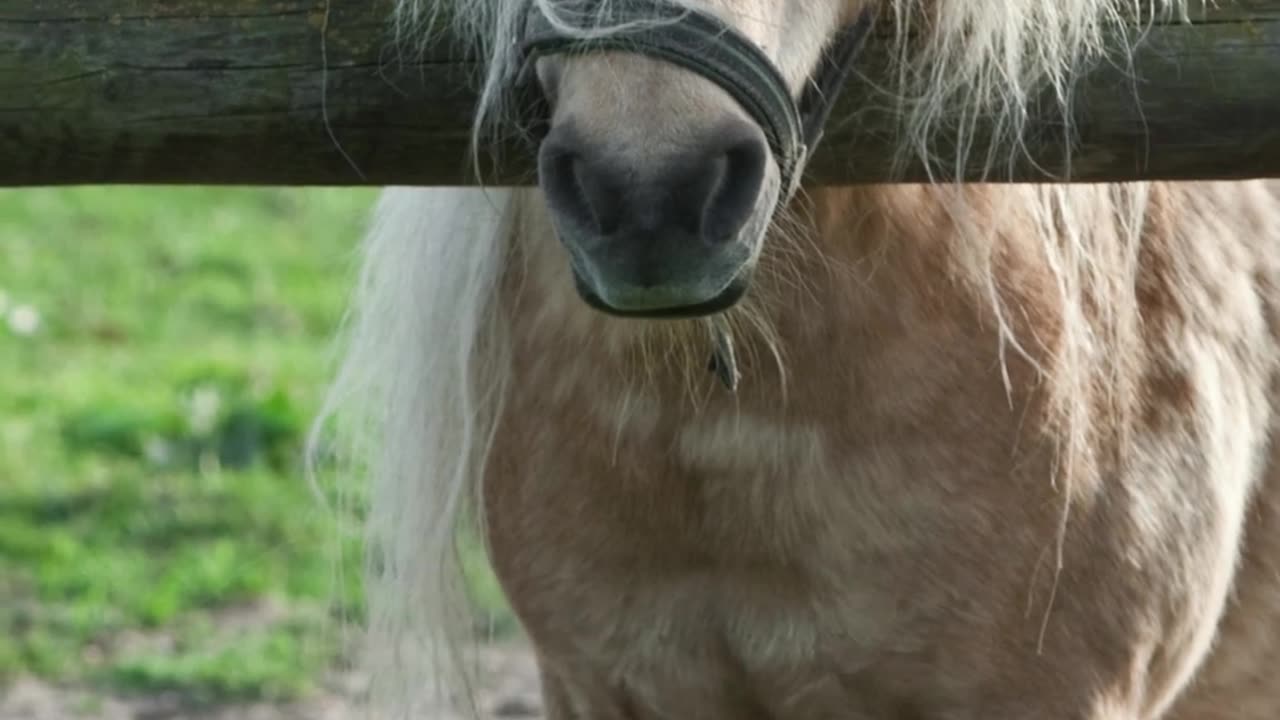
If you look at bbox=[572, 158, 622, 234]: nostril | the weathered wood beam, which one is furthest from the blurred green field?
bbox=[572, 158, 622, 234]: nostril

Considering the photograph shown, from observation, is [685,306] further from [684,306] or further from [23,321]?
[23,321]

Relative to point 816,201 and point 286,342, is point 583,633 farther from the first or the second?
point 286,342

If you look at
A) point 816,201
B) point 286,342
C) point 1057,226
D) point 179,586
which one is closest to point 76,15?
point 816,201

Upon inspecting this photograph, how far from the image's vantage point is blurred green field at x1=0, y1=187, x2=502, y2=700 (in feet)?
16.6

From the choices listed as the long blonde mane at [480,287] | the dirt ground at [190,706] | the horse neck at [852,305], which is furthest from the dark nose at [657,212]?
the dirt ground at [190,706]

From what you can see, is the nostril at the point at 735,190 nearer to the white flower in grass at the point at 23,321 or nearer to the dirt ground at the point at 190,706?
the dirt ground at the point at 190,706

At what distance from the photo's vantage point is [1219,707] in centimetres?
324

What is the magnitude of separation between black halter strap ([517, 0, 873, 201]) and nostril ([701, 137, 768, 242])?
0.22 feet

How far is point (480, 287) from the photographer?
2.82m

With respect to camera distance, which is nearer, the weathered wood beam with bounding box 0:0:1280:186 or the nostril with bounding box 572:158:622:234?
the nostril with bounding box 572:158:622:234

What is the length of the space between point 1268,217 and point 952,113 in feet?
3.02

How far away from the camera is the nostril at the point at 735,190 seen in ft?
6.53

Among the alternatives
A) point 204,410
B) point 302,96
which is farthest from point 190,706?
point 302,96

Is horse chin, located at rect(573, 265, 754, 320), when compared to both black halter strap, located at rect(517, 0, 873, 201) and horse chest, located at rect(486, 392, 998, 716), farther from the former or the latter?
horse chest, located at rect(486, 392, 998, 716)
